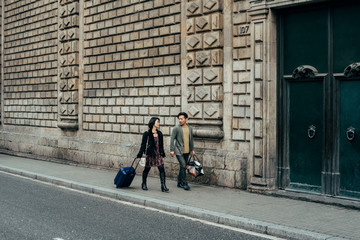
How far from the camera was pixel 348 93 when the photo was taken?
9938 millimetres

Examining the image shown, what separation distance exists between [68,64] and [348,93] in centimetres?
1062

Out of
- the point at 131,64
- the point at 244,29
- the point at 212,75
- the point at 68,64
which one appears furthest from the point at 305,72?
the point at 68,64

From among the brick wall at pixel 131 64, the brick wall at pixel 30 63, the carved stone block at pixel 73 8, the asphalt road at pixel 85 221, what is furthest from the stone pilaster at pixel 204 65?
the brick wall at pixel 30 63

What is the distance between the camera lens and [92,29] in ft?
55.3

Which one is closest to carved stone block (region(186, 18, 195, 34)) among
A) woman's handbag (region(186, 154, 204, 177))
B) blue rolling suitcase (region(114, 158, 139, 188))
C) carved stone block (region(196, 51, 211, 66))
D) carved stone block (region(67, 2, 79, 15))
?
carved stone block (region(196, 51, 211, 66))

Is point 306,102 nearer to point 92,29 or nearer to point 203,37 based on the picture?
point 203,37

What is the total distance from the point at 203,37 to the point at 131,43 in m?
3.30

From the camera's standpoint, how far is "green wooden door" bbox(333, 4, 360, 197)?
32.1 ft

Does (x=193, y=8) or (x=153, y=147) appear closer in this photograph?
(x=153, y=147)

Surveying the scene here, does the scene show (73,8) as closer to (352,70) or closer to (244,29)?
(244,29)

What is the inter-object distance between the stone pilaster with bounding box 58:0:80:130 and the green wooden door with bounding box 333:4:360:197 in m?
Result: 9.85

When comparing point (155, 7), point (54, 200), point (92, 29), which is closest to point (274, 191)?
point (54, 200)

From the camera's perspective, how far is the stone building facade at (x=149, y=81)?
437 inches

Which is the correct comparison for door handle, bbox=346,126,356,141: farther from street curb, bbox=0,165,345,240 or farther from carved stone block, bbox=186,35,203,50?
carved stone block, bbox=186,35,203,50
